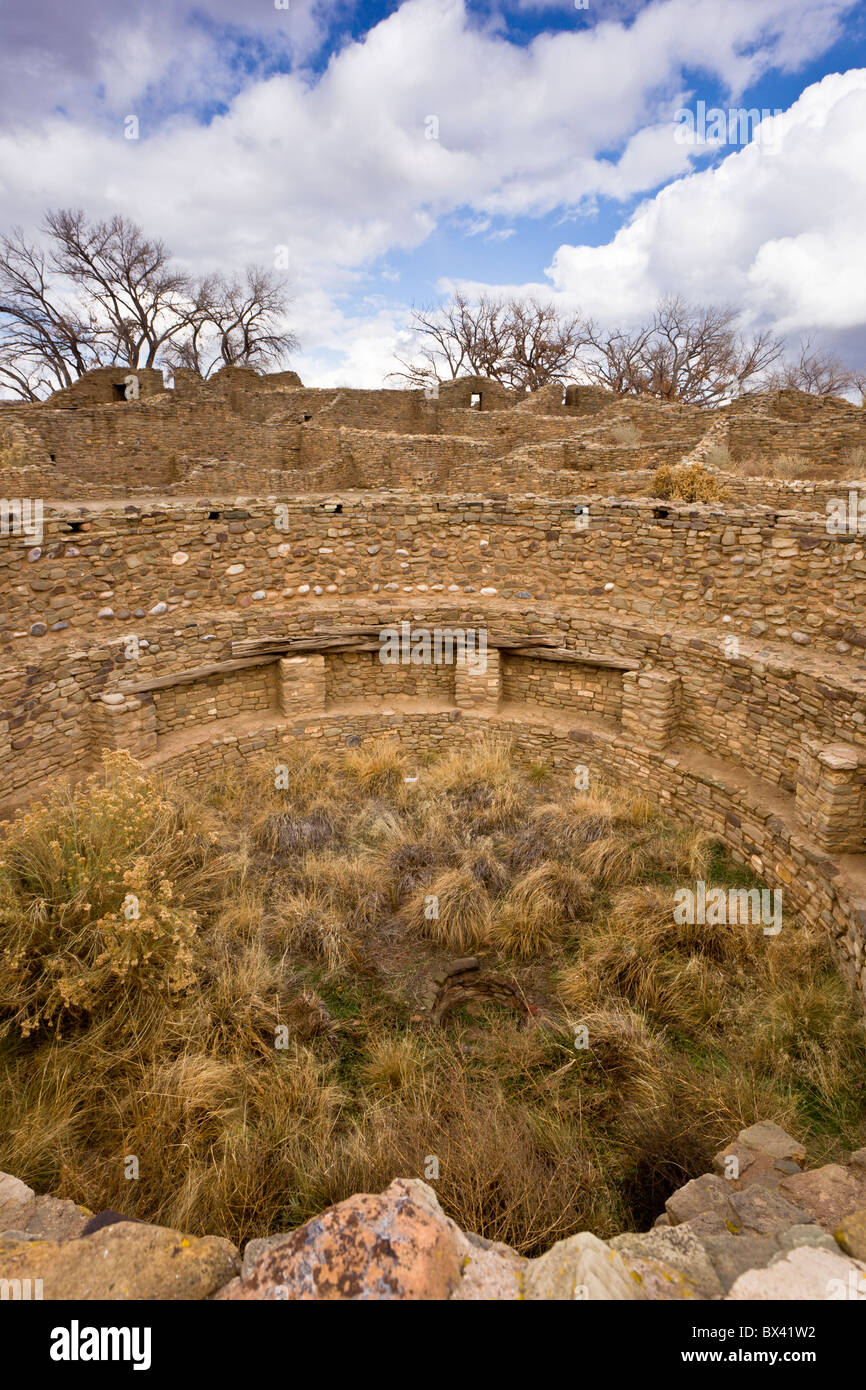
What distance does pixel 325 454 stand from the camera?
51.6 feet

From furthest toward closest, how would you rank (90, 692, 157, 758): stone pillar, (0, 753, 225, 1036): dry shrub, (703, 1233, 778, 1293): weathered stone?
1. (90, 692, 157, 758): stone pillar
2. (0, 753, 225, 1036): dry shrub
3. (703, 1233, 778, 1293): weathered stone

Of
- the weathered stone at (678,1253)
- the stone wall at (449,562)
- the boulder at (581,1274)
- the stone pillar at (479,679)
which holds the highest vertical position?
the stone wall at (449,562)

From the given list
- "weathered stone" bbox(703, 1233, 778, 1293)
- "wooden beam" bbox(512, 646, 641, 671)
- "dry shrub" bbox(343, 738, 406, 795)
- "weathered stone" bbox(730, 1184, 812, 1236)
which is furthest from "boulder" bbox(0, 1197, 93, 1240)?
"wooden beam" bbox(512, 646, 641, 671)

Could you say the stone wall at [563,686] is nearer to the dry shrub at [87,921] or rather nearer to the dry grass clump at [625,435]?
the dry shrub at [87,921]

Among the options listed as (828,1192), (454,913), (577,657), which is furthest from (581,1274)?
(577,657)

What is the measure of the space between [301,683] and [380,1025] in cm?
465

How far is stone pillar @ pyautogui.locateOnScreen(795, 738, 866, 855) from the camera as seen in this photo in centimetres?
501

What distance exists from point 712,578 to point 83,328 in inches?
1118

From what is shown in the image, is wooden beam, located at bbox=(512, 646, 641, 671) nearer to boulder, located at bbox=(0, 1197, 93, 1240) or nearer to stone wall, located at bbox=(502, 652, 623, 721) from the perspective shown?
stone wall, located at bbox=(502, 652, 623, 721)

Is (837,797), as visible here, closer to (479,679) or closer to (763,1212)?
(763,1212)

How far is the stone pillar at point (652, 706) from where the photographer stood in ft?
22.9

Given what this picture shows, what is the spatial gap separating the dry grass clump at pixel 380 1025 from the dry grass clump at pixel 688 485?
18.6ft

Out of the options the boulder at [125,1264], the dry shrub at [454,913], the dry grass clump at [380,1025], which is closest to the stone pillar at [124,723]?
the dry grass clump at [380,1025]

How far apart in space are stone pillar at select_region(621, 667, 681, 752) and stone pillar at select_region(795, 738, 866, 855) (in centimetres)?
178
